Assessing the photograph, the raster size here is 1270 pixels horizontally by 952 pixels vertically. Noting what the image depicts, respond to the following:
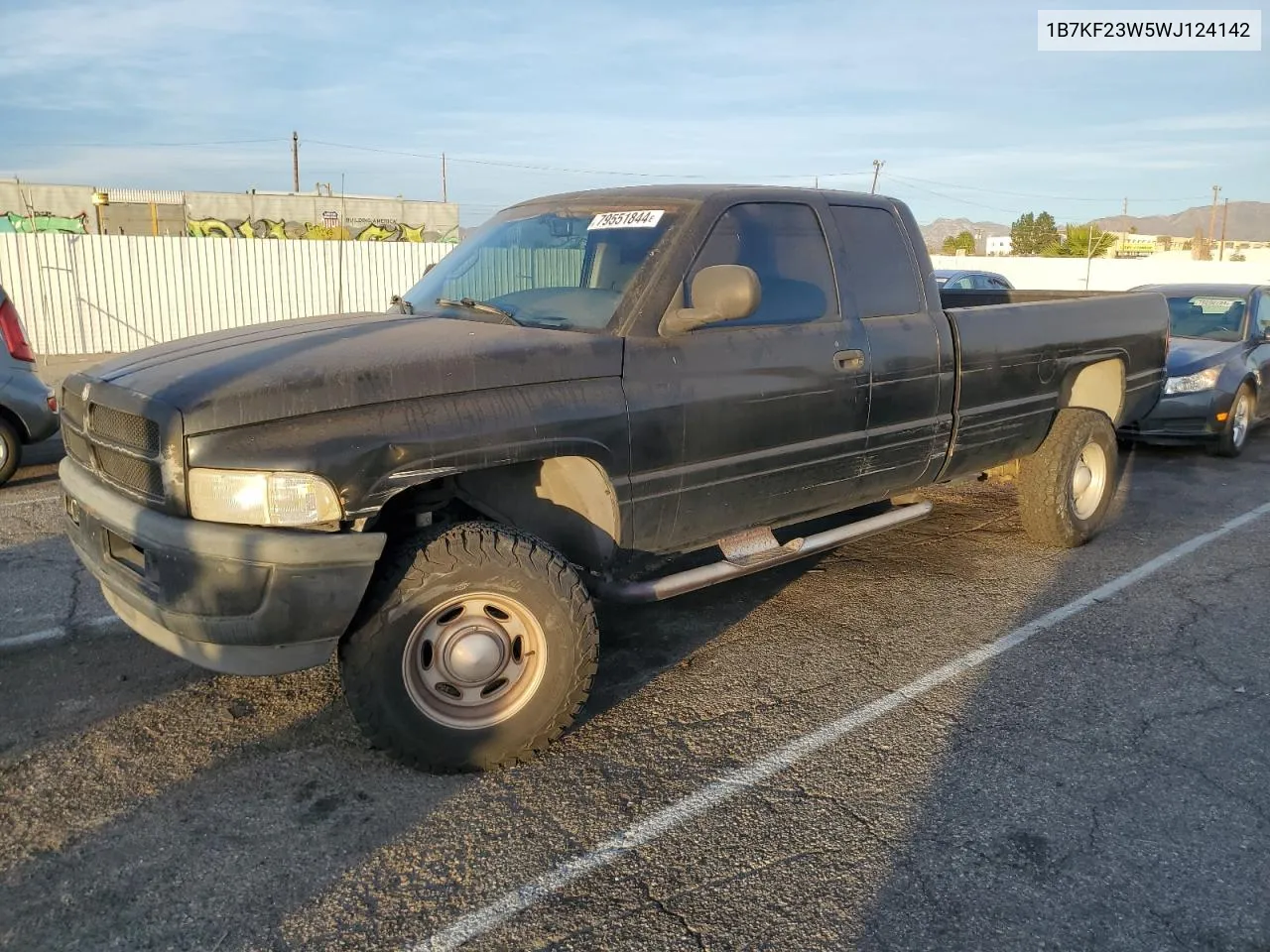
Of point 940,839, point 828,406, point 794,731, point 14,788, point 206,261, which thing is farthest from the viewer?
point 206,261

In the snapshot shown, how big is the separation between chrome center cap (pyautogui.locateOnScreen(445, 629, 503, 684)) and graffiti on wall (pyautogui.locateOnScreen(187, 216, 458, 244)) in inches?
1107

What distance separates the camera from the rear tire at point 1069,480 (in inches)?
231

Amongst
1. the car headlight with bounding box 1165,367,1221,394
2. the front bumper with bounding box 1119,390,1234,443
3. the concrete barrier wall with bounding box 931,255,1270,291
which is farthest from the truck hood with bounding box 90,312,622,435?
the concrete barrier wall with bounding box 931,255,1270,291

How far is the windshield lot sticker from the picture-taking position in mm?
4086

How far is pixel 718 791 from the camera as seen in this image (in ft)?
10.8

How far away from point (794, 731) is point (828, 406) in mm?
1450

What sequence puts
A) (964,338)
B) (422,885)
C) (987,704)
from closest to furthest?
(422,885) → (987,704) → (964,338)

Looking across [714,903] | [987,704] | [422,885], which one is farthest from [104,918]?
[987,704]

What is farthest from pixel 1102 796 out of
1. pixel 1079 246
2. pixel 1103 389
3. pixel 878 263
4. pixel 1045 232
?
pixel 1045 232

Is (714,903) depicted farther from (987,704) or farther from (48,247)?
(48,247)

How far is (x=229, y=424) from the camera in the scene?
9.66 feet

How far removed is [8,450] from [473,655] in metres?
6.00

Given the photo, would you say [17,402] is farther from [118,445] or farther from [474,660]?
[474,660]

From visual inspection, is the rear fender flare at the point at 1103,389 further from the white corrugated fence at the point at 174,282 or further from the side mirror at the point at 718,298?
the white corrugated fence at the point at 174,282
